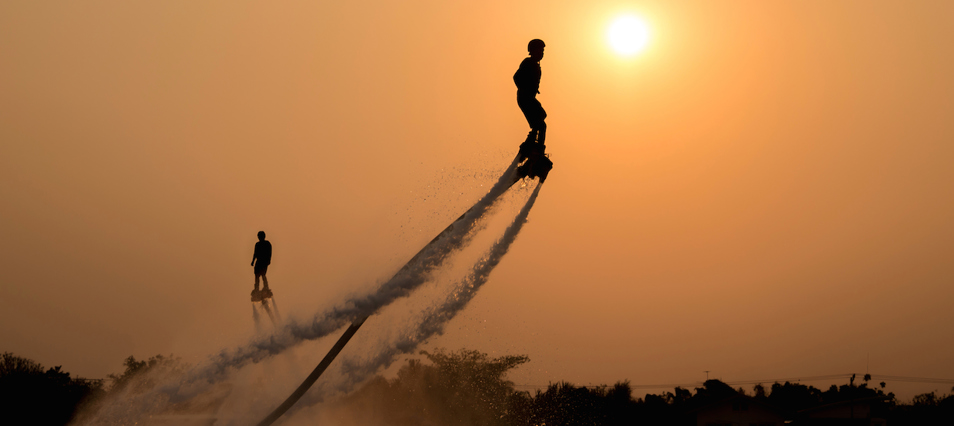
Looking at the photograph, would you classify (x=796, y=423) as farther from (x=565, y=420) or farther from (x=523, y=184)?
(x=523, y=184)

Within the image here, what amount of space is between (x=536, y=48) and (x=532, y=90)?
1.13 m

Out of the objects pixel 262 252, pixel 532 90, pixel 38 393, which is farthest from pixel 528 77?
pixel 38 393

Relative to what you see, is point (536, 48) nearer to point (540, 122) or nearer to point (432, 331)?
point (540, 122)

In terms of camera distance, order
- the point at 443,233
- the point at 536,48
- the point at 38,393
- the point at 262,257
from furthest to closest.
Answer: the point at 38,393
the point at 262,257
the point at 443,233
the point at 536,48

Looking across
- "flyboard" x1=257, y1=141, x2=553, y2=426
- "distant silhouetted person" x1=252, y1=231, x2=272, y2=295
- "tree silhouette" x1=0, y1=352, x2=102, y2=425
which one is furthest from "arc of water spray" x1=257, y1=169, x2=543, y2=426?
"tree silhouette" x1=0, y1=352, x2=102, y2=425

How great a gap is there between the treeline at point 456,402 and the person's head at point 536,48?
53.3 feet

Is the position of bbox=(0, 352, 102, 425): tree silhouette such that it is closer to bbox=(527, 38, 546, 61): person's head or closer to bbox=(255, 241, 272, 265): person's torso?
bbox=(255, 241, 272, 265): person's torso

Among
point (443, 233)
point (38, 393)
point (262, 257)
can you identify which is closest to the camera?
point (443, 233)

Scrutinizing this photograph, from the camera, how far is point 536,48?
2020 centimetres

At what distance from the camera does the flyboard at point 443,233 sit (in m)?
20.8

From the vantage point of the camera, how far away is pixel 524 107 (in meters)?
20.7

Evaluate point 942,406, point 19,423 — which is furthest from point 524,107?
point 942,406

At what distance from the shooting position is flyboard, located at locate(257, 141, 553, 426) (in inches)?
819

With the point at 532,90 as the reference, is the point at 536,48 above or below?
above
